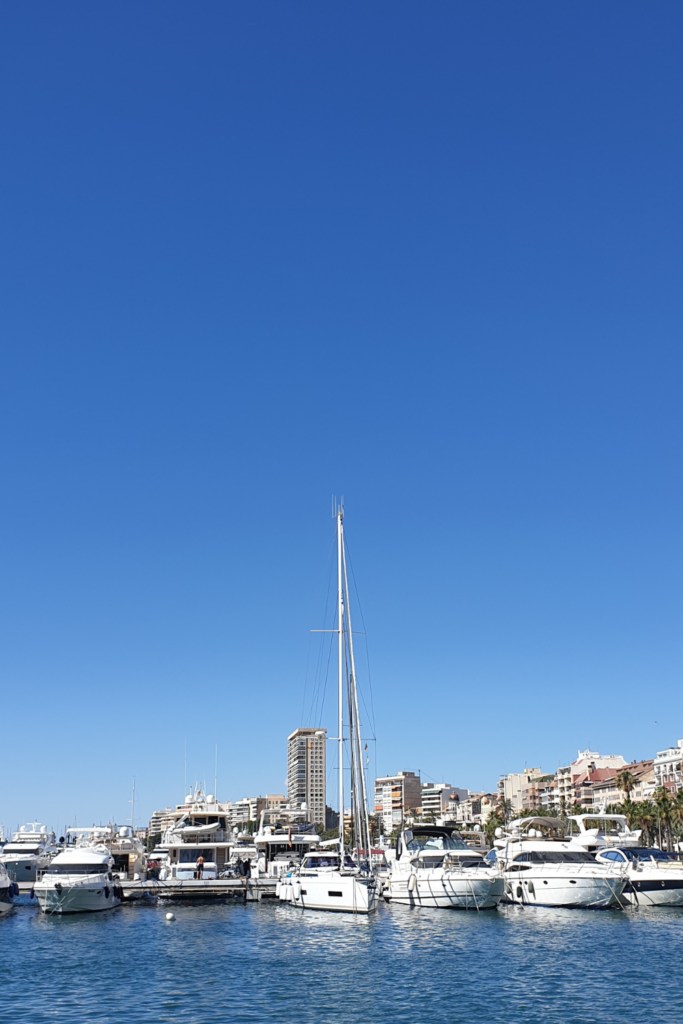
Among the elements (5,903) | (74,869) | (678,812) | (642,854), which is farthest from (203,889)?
(678,812)

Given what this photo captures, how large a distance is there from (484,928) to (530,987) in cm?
1686

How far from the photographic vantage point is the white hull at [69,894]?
5772 centimetres

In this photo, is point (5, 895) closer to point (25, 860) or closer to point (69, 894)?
point (69, 894)

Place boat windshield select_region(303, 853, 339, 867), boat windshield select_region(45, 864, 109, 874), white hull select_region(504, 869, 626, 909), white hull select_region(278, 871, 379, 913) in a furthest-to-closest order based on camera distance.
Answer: boat windshield select_region(303, 853, 339, 867), boat windshield select_region(45, 864, 109, 874), white hull select_region(504, 869, 626, 909), white hull select_region(278, 871, 379, 913)

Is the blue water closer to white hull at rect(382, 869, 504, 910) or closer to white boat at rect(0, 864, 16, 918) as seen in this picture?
white hull at rect(382, 869, 504, 910)

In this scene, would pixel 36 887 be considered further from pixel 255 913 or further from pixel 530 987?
pixel 530 987

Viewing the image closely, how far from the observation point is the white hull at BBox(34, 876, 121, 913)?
189ft

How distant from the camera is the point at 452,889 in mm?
55906

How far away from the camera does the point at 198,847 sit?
7038 centimetres

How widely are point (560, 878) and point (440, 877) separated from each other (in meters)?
7.16

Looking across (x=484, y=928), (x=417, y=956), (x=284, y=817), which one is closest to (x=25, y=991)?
(x=417, y=956)

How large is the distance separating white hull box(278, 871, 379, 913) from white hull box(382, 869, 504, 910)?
4847 millimetres

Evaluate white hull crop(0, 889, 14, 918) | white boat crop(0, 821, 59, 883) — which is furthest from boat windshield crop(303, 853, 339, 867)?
white boat crop(0, 821, 59, 883)

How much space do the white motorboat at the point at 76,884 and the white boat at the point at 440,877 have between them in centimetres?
1858
